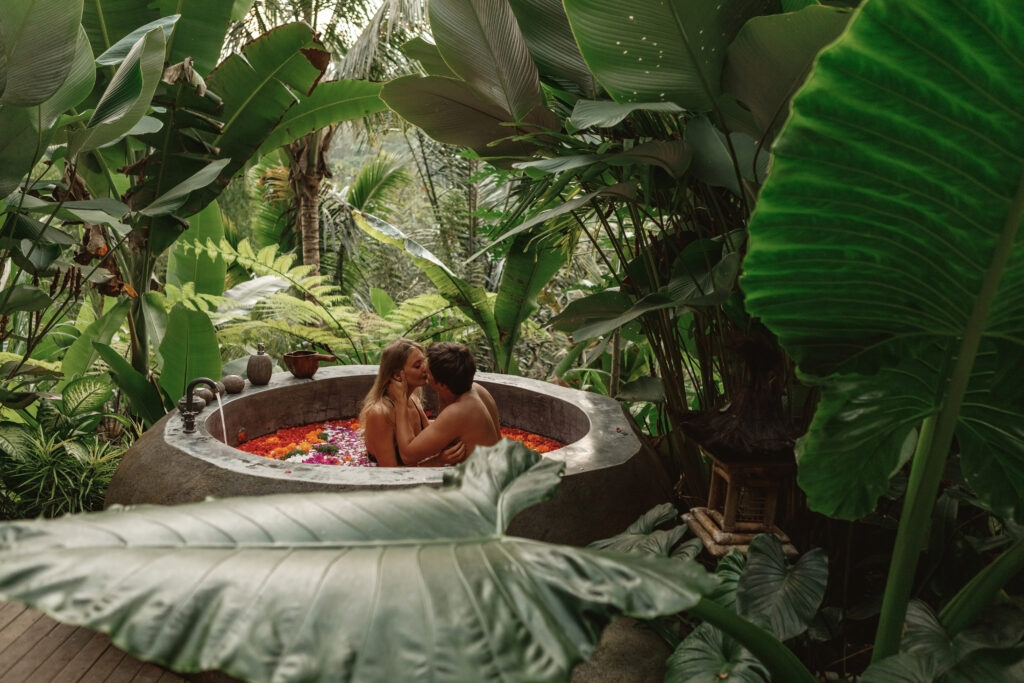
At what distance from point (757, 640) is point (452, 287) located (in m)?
3.84

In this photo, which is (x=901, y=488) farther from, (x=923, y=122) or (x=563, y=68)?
(x=563, y=68)

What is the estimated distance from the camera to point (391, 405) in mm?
3033

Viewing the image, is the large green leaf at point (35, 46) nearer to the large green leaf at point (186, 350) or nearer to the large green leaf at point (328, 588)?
the large green leaf at point (186, 350)

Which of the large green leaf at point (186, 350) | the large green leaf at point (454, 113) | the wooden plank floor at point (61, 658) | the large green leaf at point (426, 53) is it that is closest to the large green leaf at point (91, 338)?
the large green leaf at point (186, 350)

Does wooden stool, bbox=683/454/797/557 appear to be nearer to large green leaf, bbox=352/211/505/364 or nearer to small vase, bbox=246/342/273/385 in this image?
small vase, bbox=246/342/273/385

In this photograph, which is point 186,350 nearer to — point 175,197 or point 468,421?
point 175,197

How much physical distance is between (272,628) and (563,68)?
1.77 meters

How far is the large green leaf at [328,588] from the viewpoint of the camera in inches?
21.7

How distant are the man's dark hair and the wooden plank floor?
134cm

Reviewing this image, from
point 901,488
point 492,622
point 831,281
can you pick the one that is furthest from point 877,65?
point 901,488

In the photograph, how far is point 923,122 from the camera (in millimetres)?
816

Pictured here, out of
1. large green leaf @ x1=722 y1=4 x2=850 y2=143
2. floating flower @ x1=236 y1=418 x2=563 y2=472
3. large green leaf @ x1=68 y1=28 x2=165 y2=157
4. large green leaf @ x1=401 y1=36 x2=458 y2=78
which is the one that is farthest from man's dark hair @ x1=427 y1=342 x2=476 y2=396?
large green leaf @ x1=722 y1=4 x2=850 y2=143

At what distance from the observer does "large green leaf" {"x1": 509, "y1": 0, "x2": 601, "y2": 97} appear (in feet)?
6.42

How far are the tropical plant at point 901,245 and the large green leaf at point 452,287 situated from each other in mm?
3531
